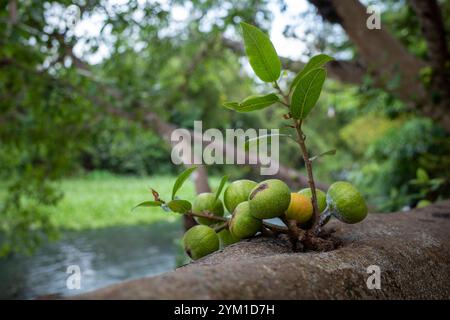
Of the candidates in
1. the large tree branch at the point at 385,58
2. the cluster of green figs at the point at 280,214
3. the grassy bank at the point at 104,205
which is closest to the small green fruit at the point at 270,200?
the cluster of green figs at the point at 280,214

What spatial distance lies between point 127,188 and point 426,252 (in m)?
13.0

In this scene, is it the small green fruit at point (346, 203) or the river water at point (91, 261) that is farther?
the river water at point (91, 261)

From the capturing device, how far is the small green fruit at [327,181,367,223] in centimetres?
79

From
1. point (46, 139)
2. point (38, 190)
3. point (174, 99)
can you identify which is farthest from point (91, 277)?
point (174, 99)

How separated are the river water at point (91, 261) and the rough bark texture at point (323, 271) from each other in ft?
9.49

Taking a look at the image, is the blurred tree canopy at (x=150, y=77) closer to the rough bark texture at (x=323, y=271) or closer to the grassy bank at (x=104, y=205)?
the rough bark texture at (x=323, y=271)

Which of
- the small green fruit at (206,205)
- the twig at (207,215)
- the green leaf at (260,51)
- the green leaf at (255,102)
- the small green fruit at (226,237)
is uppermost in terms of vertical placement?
the green leaf at (260,51)

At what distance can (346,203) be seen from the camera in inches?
31.1

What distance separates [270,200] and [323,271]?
17cm

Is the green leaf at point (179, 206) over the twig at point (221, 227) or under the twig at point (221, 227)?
over

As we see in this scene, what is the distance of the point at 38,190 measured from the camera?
356 centimetres

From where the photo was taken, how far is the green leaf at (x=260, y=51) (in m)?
0.76

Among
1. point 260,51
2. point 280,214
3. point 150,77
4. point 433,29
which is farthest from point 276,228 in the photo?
point 150,77

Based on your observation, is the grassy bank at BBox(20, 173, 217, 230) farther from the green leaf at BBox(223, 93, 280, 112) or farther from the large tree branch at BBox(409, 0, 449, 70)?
the green leaf at BBox(223, 93, 280, 112)
